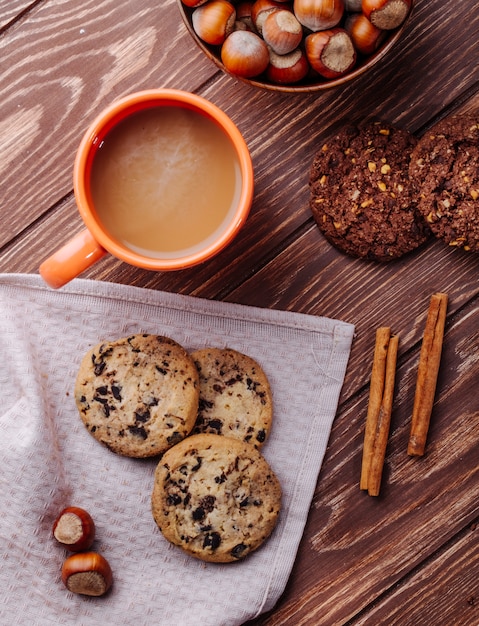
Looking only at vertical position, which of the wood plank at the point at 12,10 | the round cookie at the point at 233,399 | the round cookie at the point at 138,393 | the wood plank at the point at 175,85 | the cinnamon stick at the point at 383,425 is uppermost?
the wood plank at the point at 12,10

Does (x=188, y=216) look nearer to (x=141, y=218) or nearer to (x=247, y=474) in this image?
(x=141, y=218)

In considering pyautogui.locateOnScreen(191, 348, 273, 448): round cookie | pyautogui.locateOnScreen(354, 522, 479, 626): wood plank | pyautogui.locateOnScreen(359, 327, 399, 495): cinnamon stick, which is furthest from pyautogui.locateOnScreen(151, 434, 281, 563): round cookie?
pyautogui.locateOnScreen(354, 522, 479, 626): wood plank

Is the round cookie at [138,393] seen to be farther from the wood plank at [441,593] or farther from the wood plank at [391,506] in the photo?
→ the wood plank at [441,593]

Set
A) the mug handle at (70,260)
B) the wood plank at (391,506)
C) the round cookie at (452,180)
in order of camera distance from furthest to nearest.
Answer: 1. the wood plank at (391,506)
2. the round cookie at (452,180)
3. the mug handle at (70,260)

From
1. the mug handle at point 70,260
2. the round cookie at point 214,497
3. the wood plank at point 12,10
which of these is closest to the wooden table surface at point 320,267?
the wood plank at point 12,10

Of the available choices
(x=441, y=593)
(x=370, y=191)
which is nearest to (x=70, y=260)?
(x=370, y=191)

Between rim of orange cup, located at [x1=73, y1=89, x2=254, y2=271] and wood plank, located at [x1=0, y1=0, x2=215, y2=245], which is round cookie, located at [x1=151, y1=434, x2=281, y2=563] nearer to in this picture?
rim of orange cup, located at [x1=73, y1=89, x2=254, y2=271]

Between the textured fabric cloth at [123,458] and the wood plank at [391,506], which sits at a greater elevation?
the textured fabric cloth at [123,458]
